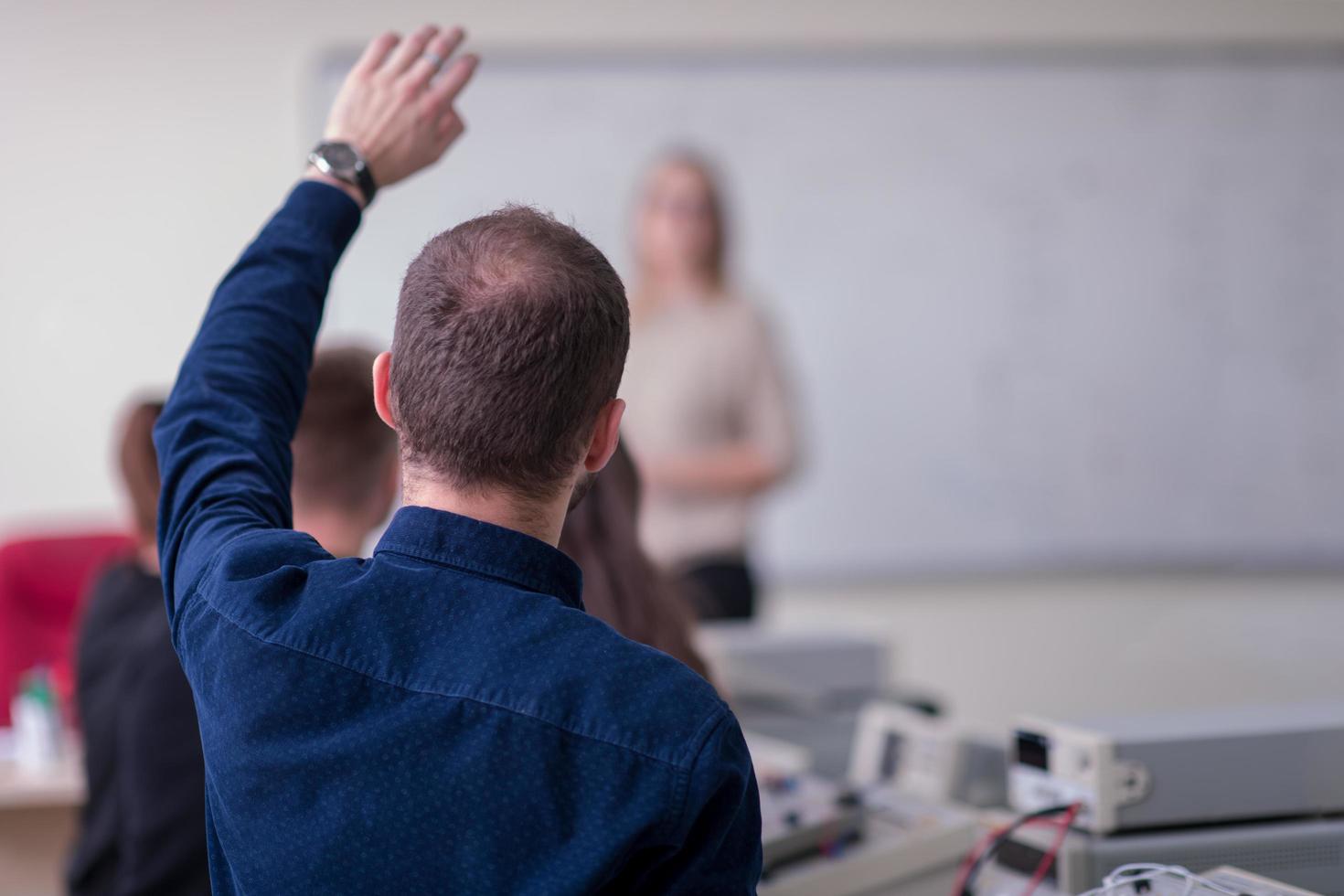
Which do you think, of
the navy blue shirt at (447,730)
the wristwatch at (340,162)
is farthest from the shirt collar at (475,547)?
the wristwatch at (340,162)

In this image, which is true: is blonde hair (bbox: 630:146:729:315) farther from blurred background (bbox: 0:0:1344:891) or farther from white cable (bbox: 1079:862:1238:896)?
white cable (bbox: 1079:862:1238:896)

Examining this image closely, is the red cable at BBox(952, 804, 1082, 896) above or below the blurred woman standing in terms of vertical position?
below

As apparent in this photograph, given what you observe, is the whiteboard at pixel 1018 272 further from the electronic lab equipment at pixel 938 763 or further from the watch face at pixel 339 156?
the watch face at pixel 339 156

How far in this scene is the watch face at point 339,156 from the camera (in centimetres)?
112

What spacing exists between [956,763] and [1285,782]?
47cm

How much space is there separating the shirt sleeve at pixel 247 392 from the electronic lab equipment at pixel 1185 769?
824 mm

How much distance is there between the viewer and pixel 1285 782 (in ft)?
4.27

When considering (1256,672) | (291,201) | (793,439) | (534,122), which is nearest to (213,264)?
(534,122)

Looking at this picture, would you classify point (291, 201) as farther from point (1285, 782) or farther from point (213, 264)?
point (213, 264)

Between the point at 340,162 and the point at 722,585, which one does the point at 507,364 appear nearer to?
the point at 340,162

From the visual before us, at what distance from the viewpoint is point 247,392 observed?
0.97 m

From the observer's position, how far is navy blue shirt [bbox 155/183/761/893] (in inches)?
27.0

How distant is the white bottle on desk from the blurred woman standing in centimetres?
124

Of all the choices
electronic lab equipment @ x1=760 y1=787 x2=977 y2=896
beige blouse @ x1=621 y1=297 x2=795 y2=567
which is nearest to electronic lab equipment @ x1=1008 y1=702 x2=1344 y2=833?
electronic lab equipment @ x1=760 y1=787 x2=977 y2=896
